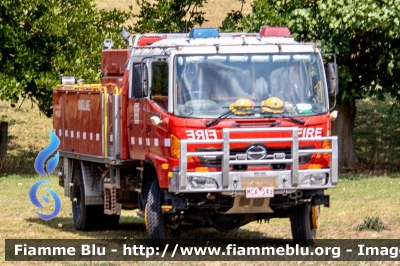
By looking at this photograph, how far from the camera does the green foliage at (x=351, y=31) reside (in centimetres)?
2425

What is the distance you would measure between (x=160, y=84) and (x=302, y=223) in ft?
8.80

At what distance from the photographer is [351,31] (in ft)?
85.1

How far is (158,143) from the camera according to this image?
1331 centimetres

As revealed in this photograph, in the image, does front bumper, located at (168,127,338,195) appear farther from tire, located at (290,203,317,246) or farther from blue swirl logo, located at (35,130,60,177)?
blue swirl logo, located at (35,130,60,177)

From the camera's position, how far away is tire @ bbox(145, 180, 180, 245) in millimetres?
13320

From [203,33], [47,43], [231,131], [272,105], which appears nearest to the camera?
[231,131]

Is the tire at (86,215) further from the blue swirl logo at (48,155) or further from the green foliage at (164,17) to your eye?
the green foliage at (164,17)

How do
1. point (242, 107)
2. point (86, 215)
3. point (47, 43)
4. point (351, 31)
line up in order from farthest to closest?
point (47, 43), point (351, 31), point (86, 215), point (242, 107)

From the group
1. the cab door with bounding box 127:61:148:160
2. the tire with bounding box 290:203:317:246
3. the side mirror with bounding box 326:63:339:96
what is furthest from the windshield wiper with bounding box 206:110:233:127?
the tire with bounding box 290:203:317:246

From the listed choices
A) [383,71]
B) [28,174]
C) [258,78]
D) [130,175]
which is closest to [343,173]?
[383,71]

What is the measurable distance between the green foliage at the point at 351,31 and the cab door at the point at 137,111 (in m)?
10.9

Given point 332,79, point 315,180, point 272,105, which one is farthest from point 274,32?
point 315,180

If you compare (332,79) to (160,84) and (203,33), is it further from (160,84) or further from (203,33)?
(160,84)

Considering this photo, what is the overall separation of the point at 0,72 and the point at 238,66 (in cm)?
1465
